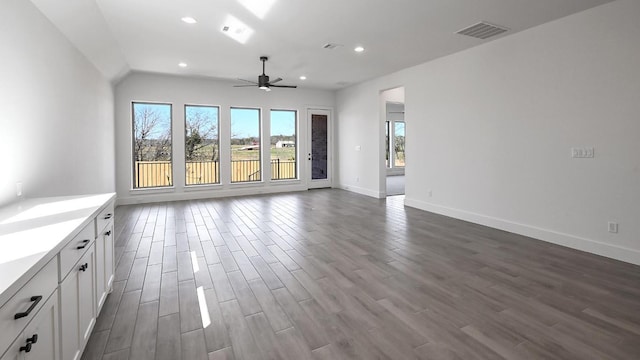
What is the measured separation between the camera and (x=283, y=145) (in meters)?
8.95

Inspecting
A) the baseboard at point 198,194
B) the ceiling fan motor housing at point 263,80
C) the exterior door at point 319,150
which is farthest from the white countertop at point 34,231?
the exterior door at point 319,150

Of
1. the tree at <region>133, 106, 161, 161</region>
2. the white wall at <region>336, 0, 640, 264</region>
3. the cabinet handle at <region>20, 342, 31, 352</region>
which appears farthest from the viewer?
the tree at <region>133, 106, 161, 161</region>

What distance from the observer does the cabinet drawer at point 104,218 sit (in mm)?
2283

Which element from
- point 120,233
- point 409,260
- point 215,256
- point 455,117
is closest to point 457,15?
point 455,117

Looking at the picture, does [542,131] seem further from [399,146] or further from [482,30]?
[399,146]

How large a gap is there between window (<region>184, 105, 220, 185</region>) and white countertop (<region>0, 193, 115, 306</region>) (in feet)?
17.3

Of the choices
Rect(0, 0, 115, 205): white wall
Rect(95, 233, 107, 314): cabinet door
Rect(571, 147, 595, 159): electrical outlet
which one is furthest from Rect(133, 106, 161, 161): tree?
Rect(571, 147, 595, 159): electrical outlet

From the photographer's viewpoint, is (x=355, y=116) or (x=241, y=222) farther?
(x=355, y=116)

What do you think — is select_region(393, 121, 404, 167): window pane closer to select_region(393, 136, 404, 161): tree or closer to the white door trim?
select_region(393, 136, 404, 161): tree

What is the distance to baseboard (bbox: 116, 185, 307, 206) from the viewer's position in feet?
23.4

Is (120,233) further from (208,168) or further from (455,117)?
(455,117)

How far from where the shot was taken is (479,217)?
5.16m

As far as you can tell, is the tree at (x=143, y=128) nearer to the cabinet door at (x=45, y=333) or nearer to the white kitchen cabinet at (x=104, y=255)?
the white kitchen cabinet at (x=104, y=255)

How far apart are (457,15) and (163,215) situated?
5.61 metres
